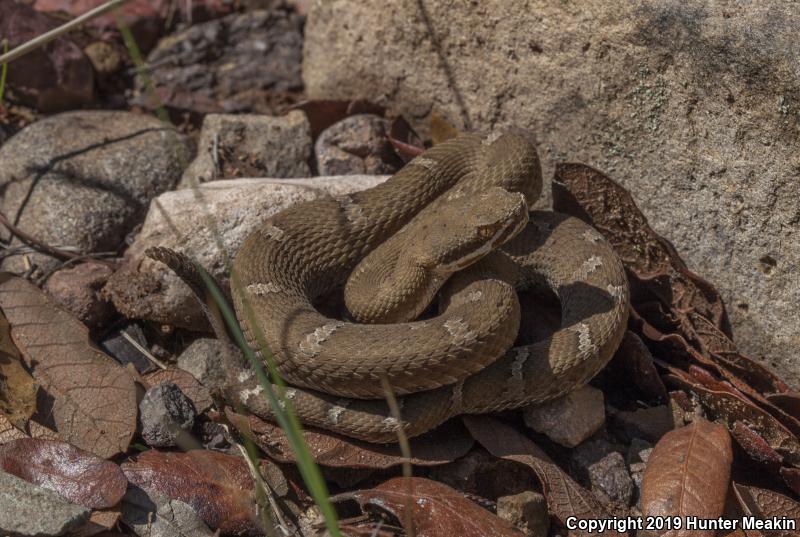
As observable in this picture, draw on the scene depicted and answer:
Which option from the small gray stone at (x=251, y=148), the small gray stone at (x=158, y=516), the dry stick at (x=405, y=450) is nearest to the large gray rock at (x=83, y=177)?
the small gray stone at (x=251, y=148)

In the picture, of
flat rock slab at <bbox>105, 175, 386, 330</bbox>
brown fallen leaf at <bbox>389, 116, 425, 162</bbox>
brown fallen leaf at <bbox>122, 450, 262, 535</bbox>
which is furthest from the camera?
brown fallen leaf at <bbox>389, 116, 425, 162</bbox>

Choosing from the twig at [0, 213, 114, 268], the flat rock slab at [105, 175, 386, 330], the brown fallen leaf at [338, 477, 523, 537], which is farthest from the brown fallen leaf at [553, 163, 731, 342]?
the twig at [0, 213, 114, 268]

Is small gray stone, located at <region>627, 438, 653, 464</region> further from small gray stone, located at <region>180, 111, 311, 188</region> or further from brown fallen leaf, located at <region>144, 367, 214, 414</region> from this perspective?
small gray stone, located at <region>180, 111, 311, 188</region>

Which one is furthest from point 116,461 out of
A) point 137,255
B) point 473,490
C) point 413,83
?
point 413,83

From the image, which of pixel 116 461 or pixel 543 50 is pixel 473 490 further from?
pixel 543 50

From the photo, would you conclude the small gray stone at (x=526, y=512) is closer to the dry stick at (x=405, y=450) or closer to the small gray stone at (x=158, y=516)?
the dry stick at (x=405, y=450)

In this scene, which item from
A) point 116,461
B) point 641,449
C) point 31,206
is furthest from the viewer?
point 31,206

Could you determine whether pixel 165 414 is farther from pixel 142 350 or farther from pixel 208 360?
pixel 142 350
